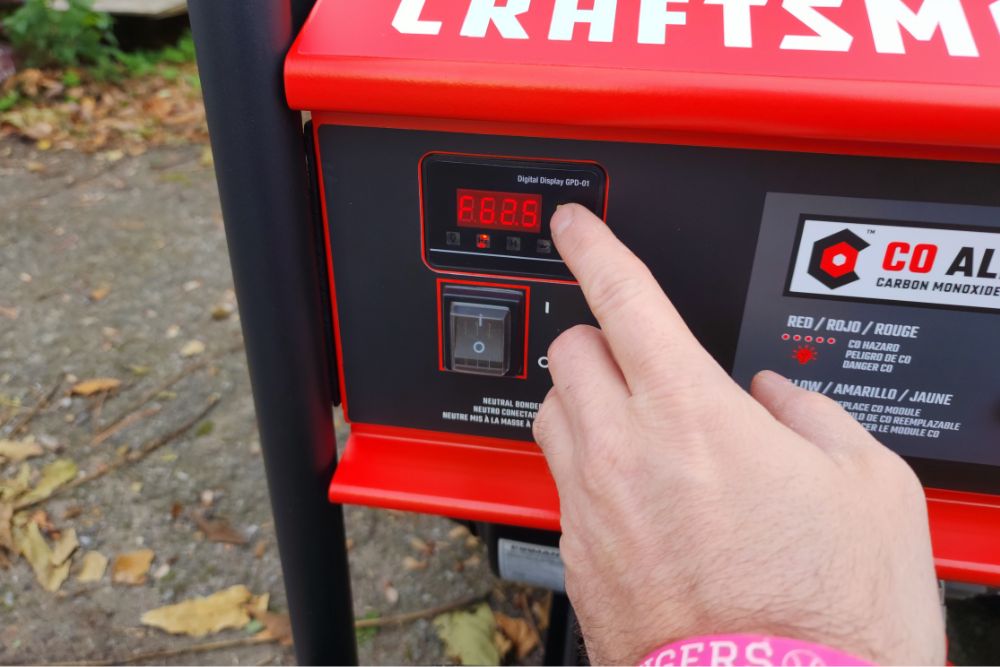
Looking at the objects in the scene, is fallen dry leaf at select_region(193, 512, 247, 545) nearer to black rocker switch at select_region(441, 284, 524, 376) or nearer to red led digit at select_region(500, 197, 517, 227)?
black rocker switch at select_region(441, 284, 524, 376)

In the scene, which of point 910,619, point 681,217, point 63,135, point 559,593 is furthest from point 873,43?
point 63,135

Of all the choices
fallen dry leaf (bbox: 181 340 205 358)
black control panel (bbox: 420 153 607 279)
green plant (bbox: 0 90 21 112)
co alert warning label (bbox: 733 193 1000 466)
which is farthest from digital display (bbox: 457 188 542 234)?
green plant (bbox: 0 90 21 112)

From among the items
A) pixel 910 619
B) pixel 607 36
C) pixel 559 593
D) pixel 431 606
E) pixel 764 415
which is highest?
pixel 607 36

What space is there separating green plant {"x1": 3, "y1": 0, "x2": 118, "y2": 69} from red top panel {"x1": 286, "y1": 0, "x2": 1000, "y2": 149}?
3.85 m

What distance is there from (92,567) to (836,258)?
5.61 feet

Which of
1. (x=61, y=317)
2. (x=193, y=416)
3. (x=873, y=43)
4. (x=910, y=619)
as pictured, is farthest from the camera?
(x=61, y=317)

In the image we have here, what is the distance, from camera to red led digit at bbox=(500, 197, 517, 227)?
898 millimetres

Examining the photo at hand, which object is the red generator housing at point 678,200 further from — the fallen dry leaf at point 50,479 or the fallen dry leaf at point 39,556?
the fallen dry leaf at point 50,479

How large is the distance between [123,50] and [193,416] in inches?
126

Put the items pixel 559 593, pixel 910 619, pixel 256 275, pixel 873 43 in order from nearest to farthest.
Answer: pixel 910 619
pixel 873 43
pixel 256 275
pixel 559 593

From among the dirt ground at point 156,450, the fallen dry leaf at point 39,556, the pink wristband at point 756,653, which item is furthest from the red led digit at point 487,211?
the fallen dry leaf at point 39,556

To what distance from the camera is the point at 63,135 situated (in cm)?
368

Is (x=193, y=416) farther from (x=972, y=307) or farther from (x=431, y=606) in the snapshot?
(x=972, y=307)

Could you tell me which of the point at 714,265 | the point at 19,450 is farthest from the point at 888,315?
the point at 19,450
